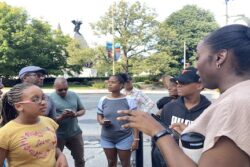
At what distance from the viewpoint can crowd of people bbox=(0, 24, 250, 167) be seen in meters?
1.53

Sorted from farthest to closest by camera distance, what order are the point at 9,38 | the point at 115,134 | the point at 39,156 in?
1. the point at 9,38
2. the point at 115,134
3. the point at 39,156

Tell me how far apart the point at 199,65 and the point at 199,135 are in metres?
0.33

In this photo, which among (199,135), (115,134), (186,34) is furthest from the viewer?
(186,34)

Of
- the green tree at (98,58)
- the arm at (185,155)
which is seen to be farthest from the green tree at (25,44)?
the arm at (185,155)

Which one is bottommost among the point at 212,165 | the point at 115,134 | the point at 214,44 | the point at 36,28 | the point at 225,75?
the point at 115,134

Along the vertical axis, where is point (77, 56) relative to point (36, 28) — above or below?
below

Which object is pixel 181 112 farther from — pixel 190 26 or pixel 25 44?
pixel 190 26

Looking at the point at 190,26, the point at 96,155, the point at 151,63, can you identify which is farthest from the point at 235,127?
the point at 190,26

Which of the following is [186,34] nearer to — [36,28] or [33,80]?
[36,28]

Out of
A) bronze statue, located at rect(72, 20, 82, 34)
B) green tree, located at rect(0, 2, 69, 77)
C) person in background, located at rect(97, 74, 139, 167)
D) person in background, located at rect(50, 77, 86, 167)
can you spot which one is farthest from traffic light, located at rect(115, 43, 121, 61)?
bronze statue, located at rect(72, 20, 82, 34)

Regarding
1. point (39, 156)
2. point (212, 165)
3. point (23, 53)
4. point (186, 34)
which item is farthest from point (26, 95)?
point (186, 34)

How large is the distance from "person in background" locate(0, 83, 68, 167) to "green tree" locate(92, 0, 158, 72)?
35.6 m

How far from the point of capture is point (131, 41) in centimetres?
3925

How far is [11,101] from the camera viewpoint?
3.22 metres
